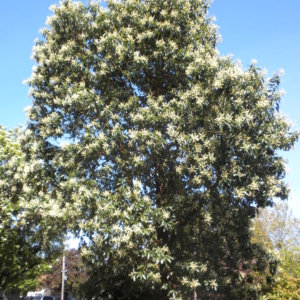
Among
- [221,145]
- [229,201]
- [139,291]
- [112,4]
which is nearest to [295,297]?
[139,291]

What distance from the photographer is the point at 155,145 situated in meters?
9.19

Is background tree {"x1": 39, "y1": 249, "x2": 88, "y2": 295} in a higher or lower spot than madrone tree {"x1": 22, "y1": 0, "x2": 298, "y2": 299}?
higher

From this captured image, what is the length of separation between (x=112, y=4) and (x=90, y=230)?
839 cm

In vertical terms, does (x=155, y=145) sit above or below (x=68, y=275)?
below

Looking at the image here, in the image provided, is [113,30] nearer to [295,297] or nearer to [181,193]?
[181,193]

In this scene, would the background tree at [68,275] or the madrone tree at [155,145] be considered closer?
the madrone tree at [155,145]

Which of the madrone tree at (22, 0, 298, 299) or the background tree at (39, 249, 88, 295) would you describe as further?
the background tree at (39, 249, 88, 295)

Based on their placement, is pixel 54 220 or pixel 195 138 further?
pixel 54 220

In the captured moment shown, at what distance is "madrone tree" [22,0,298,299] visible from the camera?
8.72 metres

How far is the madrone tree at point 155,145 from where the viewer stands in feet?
28.6

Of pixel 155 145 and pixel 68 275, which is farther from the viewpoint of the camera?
pixel 68 275

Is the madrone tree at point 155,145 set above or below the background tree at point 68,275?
below

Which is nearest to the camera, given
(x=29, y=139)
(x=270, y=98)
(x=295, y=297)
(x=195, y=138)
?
(x=195, y=138)

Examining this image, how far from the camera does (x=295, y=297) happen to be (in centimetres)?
1352
